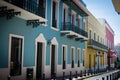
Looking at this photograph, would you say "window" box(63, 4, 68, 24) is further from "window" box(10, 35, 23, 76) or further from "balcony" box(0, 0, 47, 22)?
"window" box(10, 35, 23, 76)

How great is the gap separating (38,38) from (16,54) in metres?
3.08

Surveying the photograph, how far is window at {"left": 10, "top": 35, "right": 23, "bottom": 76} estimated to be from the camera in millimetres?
13587

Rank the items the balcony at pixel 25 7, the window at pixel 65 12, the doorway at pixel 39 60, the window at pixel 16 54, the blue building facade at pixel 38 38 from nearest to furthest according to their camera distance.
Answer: the balcony at pixel 25 7, the blue building facade at pixel 38 38, the window at pixel 16 54, the doorway at pixel 39 60, the window at pixel 65 12

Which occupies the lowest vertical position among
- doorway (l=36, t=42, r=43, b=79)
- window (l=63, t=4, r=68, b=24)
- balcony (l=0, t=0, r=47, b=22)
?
doorway (l=36, t=42, r=43, b=79)

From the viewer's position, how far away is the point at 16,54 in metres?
14.1

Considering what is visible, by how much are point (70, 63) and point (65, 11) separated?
15.3 ft

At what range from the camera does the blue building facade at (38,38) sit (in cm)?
1284

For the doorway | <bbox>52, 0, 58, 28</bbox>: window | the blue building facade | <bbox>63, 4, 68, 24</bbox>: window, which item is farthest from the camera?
<bbox>63, 4, 68, 24</bbox>: window

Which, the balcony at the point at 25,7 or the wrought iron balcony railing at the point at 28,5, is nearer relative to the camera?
the balcony at the point at 25,7

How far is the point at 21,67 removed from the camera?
1437cm

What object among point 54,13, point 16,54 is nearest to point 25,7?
point 16,54

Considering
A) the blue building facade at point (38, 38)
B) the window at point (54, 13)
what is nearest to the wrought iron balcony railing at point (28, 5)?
the blue building facade at point (38, 38)

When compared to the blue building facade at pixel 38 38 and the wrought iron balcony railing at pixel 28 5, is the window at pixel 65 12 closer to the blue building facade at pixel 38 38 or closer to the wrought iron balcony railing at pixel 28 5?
the blue building facade at pixel 38 38

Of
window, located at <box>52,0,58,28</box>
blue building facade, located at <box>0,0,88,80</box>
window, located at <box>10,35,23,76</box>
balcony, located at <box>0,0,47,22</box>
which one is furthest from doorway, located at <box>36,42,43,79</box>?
window, located at <box>10,35,23,76</box>
